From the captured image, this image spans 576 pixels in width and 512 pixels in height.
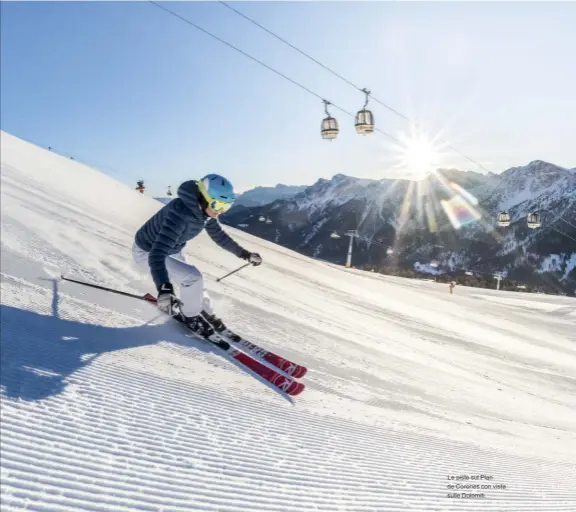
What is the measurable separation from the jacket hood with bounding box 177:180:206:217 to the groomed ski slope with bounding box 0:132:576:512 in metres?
1.28

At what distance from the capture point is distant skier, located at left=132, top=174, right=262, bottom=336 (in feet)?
13.9

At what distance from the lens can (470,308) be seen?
15555 mm

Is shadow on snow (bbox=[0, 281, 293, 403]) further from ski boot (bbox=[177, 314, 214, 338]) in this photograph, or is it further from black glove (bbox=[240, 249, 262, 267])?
black glove (bbox=[240, 249, 262, 267])

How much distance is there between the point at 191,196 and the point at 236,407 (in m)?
2.20

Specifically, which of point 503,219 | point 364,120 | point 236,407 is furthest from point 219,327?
point 503,219

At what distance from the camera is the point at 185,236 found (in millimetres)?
4633

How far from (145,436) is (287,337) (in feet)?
12.1

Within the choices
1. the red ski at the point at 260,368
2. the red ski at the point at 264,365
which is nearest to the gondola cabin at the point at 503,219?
the red ski at the point at 264,365

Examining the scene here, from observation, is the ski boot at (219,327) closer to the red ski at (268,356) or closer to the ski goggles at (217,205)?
the red ski at (268,356)

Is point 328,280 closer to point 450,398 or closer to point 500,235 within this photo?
point 450,398

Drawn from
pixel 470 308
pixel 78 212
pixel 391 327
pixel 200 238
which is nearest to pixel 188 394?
pixel 391 327

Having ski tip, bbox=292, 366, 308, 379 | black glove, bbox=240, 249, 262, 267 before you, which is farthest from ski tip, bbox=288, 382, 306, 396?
black glove, bbox=240, 249, 262, 267

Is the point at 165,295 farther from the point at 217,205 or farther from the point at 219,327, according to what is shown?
the point at 219,327

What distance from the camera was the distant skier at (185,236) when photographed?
4.23m
